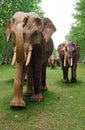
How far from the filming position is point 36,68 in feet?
33.9

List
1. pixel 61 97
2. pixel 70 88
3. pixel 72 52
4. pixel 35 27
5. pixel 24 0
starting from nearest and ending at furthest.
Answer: pixel 35 27 < pixel 61 97 < pixel 70 88 < pixel 72 52 < pixel 24 0

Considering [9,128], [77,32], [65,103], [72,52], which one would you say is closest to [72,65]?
[72,52]

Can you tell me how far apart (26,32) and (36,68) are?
1.42m

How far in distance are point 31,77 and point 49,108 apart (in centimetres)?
157

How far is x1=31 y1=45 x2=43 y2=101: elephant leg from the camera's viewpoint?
396 inches

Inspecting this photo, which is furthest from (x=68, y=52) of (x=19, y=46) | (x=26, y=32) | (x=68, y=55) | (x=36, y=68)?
(x=19, y=46)

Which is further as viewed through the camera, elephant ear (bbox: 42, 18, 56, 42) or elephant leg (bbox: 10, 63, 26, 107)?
elephant ear (bbox: 42, 18, 56, 42)

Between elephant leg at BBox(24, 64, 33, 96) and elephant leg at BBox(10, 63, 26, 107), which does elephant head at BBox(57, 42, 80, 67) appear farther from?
elephant leg at BBox(10, 63, 26, 107)

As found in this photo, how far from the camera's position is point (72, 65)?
15.8m

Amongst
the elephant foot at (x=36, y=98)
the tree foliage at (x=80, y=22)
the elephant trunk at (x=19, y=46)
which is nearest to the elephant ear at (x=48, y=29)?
the elephant trunk at (x=19, y=46)

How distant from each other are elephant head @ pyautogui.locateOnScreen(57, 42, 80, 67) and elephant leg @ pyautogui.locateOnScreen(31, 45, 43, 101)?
4604 mm

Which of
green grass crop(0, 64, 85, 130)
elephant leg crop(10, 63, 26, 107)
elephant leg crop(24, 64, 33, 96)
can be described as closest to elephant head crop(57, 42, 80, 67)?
green grass crop(0, 64, 85, 130)

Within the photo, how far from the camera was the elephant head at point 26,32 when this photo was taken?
8812 mm

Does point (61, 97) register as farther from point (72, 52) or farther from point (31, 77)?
point (72, 52)
